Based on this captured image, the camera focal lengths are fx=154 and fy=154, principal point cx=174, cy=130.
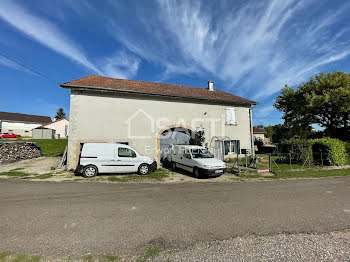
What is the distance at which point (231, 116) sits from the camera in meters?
13.5

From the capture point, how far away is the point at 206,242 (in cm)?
272

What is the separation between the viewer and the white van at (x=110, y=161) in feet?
25.7

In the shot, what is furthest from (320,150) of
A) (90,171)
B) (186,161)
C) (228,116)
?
(90,171)

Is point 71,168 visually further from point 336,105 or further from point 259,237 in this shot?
point 336,105

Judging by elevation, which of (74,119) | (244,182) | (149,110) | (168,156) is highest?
(149,110)

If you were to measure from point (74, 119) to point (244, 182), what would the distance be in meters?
10.4

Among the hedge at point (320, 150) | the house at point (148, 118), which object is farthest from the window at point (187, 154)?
the hedge at point (320, 150)

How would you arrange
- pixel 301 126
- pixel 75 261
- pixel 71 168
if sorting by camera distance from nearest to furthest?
1. pixel 75 261
2. pixel 71 168
3. pixel 301 126

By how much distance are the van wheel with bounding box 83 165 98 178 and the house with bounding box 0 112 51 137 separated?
47.9 meters

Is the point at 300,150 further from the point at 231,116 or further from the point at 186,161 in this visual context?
the point at 186,161

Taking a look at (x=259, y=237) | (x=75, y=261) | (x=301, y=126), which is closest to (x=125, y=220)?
(x=75, y=261)

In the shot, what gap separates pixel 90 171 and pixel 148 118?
5.09 m

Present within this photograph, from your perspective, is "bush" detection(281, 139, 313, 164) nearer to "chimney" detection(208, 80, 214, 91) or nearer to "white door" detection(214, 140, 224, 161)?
"white door" detection(214, 140, 224, 161)

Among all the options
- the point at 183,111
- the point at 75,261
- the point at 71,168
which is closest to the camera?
the point at 75,261
